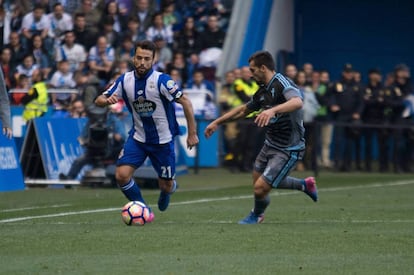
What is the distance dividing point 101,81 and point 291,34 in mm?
6885

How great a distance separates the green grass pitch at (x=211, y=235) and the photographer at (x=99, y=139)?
1.67 m

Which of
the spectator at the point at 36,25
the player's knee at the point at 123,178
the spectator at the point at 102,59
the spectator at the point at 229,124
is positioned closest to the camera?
the player's knee at the point at 123,178

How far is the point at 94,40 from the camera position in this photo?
24.1 m

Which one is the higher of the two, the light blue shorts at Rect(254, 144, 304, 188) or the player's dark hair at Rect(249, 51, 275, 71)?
the player's dark hair at Rect(249, 51, 275, 71)

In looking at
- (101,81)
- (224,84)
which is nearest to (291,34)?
(224,84)

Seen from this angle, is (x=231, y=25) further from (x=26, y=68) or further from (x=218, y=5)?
(x=26, y=68)

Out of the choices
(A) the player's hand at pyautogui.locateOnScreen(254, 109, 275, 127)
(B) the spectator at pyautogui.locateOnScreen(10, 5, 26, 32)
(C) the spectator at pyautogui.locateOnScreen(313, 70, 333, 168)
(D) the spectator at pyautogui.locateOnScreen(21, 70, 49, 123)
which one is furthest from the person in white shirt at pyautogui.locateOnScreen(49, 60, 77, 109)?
(A) the player's hand at pyautogui.locateOnScreen(254, 109, 275, 127)

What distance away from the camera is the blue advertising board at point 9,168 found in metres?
18.1

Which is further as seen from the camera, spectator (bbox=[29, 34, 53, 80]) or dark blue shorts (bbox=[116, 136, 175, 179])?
spectator (bbox=[29, 34, 53, 80])

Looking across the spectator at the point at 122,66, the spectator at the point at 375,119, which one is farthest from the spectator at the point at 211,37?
the spectator at the point at 375,119

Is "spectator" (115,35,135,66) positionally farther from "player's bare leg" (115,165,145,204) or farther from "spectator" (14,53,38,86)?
"player's bare leg" (115,165,145,204)

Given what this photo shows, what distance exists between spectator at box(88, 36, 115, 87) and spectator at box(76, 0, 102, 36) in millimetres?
637

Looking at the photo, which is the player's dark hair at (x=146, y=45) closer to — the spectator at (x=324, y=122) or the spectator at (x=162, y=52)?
the spectator at (x=324, y=122)

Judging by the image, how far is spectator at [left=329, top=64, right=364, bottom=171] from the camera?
75.7 ft
